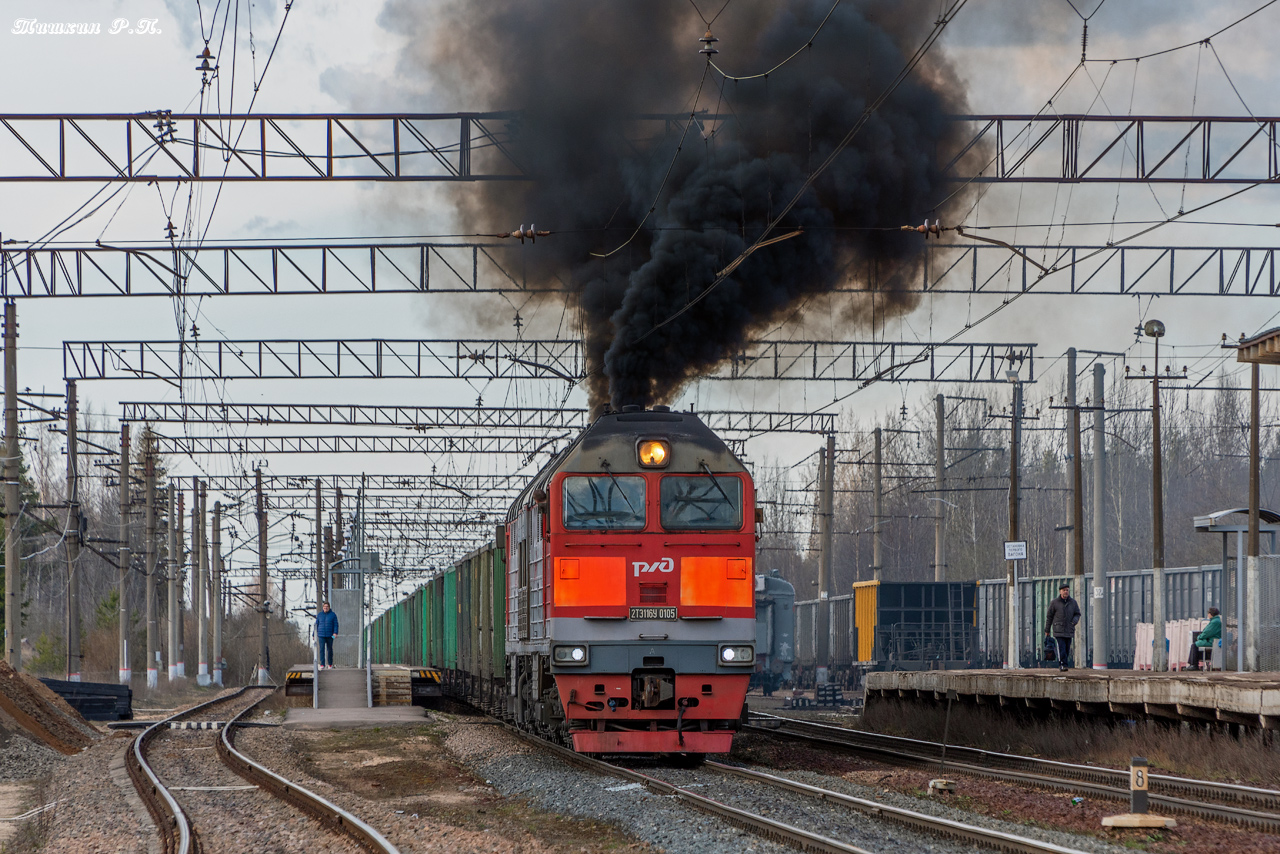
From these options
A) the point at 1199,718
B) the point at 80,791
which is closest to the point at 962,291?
the point at 1199,718

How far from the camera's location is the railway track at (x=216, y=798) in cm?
1181

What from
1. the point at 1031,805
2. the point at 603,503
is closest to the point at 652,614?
the point at 603,503

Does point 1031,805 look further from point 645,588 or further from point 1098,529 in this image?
point 1098,529

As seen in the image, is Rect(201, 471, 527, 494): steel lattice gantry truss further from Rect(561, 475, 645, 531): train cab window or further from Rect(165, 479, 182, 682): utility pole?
Rect(561, 475, 645, 531): train cab window

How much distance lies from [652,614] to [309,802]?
4158 millimetres

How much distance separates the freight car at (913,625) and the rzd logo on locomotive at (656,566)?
24.5 m

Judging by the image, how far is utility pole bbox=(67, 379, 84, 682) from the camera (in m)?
32.8

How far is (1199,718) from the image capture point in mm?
15555

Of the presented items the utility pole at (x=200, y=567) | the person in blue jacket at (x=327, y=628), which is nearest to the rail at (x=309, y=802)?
the person in blue jacket at (x=327, y=628)

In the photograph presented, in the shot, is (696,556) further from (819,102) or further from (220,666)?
(220,666)

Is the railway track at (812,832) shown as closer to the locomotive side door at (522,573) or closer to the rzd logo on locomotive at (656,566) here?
the rzd logo on locomotive at (656,566)

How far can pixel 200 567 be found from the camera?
2147 inches

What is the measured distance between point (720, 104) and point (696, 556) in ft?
26.4

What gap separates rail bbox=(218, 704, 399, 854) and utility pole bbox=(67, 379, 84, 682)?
14.2 meters
